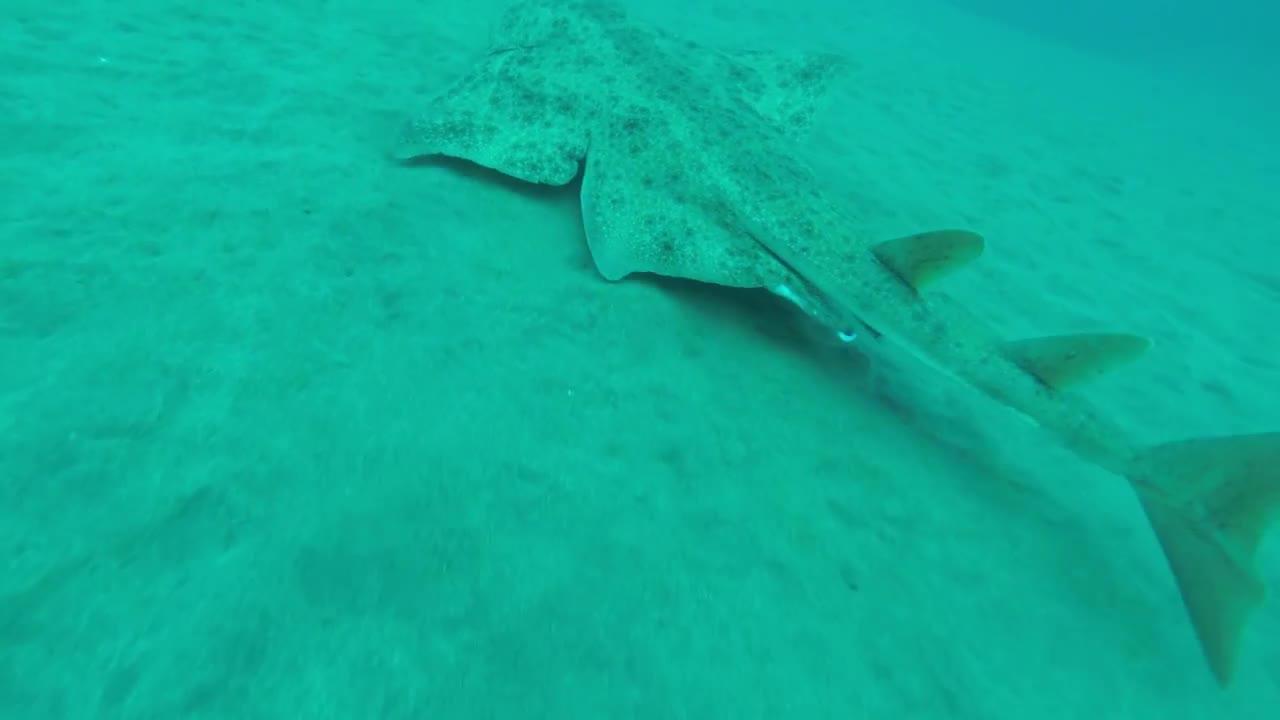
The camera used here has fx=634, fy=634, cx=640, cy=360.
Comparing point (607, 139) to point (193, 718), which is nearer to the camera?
point (193, 718)

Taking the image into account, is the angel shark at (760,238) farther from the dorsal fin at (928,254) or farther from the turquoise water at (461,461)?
the turquoise water at (461,461)

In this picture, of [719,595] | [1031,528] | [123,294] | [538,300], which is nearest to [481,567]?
[719,595]

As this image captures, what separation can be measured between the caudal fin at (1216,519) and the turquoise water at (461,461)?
33 cm

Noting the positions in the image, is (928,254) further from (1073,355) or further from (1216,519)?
(1216,519)

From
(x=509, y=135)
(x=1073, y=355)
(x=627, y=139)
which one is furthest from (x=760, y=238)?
(x=509, y=135)

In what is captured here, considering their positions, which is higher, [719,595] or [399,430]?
[399,430]

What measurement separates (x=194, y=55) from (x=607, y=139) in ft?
12.8

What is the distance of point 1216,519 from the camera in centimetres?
288

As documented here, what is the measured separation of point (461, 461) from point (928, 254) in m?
2.68

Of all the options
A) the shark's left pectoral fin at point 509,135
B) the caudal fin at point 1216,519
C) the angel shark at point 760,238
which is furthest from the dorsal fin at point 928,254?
the shark's left pectoral fin at point 509,135

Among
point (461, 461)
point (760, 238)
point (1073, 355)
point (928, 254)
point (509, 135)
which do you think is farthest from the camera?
point (509, 135)

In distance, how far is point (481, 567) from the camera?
236 cm

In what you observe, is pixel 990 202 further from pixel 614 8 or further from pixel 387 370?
pixel 387 370

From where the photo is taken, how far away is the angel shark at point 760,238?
9.34 ft
